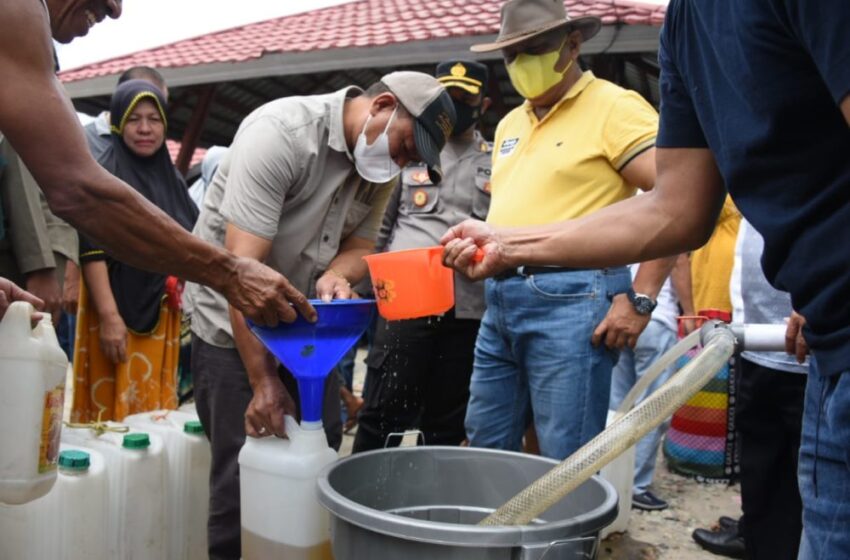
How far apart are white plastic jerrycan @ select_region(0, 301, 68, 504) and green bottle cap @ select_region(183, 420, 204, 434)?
0.98 metres

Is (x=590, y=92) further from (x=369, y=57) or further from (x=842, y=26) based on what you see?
(x=369, y=57)

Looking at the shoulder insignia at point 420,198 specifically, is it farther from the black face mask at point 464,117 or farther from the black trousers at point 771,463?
the black trousers at point 771,463

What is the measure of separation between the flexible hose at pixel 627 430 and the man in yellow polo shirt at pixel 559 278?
3.12 ft

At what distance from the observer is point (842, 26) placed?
760 millimetres

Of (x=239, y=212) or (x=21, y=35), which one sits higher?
(x=21, y=35)

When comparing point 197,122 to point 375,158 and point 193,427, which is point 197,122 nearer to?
point 193,427

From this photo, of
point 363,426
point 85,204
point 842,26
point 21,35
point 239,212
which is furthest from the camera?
point 363,426

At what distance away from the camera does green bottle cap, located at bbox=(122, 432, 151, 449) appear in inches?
87.7

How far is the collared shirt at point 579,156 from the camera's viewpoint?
2.21 m

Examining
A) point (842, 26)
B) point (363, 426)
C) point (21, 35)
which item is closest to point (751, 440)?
point (363, 426)

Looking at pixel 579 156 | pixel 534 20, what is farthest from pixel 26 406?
pixel 534 20

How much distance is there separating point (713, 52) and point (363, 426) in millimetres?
2322

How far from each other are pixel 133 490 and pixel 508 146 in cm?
162

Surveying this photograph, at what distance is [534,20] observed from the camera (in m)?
2.46
